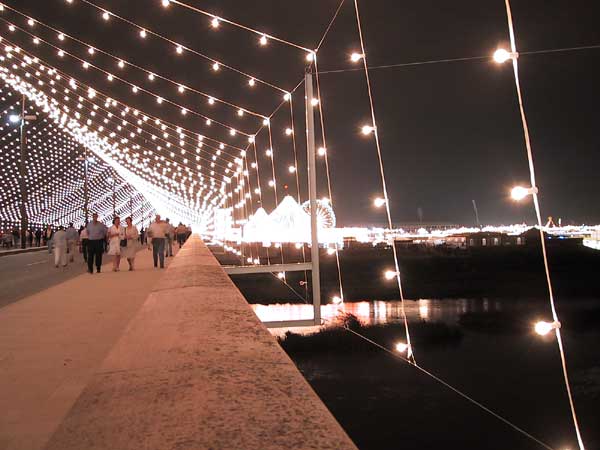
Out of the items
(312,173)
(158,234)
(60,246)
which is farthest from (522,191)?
(60,246)

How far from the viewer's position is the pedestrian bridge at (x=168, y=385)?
1914 mm

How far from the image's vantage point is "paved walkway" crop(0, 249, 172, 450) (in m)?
3.49

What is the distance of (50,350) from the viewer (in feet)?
17.8

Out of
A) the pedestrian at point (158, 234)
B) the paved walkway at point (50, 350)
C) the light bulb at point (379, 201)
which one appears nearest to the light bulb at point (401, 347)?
the pedestrian at point (158, 234)

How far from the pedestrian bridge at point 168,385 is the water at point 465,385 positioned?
7.14m

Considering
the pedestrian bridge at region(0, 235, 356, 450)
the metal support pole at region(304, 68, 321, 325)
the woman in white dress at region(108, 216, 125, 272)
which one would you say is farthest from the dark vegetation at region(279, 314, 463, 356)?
the pedestrian bridge at region(0, 235, 356, 450)

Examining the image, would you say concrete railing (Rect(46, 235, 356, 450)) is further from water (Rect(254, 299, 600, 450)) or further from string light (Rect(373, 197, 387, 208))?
water (Rect(254, 299, 600, 450))

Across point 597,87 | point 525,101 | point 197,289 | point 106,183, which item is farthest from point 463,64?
point 106,183

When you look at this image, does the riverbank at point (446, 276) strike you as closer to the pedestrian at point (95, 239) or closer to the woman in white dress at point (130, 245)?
the woman in white dress at point (130, 245)

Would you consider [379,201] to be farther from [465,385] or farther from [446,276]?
[446,276]

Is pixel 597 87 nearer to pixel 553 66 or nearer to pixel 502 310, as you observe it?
pixel 553 66

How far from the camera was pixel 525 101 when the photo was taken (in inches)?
280

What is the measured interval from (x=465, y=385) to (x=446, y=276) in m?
22.9

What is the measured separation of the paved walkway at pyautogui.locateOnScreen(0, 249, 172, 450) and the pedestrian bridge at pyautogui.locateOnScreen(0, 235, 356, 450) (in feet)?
0.04
